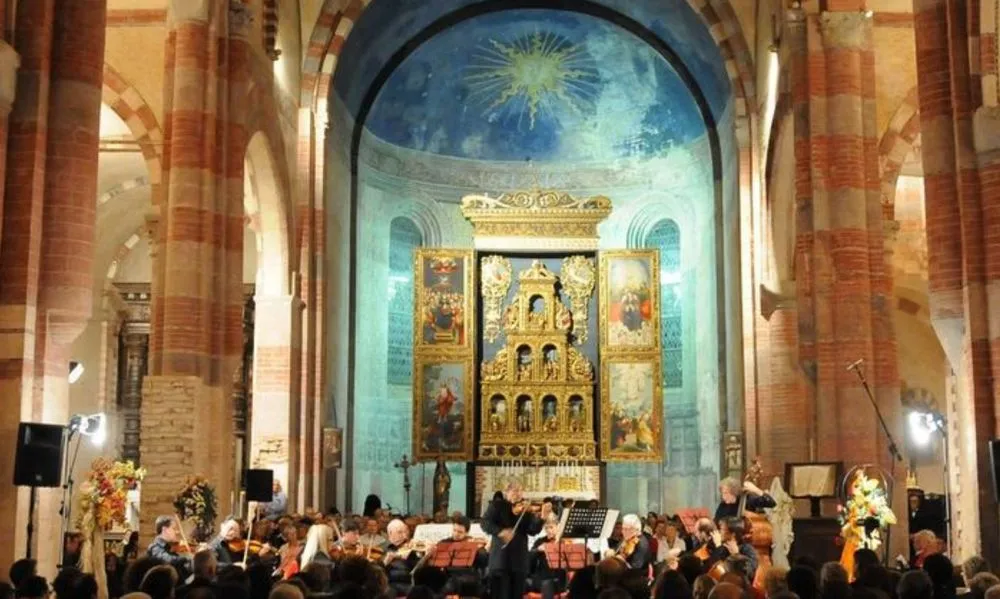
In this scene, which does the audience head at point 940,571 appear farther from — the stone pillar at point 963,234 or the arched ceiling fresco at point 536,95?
the arched ceiling fresco at point 536,95

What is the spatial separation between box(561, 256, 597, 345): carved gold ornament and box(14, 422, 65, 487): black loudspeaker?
18796mm

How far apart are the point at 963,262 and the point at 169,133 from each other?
34.9 ft

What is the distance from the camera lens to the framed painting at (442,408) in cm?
2872

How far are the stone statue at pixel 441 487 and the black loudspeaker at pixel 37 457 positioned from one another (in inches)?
678

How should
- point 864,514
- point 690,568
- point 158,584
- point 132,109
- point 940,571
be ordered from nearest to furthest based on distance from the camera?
point 158,584 → point 940,571 → point 690,568 → point 864,514 → point 132,109

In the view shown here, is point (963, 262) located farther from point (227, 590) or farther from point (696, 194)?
point (696, 194)

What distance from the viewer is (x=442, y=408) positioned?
29.0 m

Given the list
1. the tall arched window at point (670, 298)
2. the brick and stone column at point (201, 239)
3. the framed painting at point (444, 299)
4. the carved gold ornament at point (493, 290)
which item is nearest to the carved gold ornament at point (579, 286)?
the carved gold ornament at point (493, 290)

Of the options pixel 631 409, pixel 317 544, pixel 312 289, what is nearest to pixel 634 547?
pixel 317 544

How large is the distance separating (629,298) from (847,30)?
11551mm

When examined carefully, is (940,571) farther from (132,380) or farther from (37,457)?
(132,380)

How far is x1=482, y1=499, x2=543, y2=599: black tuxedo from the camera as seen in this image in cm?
1329

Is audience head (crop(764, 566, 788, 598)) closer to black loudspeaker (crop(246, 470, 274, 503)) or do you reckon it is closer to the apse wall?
black loudspeaker (crop(246, 470, 274, 503))

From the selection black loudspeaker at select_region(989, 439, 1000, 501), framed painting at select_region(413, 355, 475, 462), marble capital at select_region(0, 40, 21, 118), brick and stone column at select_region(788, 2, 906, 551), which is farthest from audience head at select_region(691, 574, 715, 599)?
framed painting at select_region(413, 355, 475, 462)
